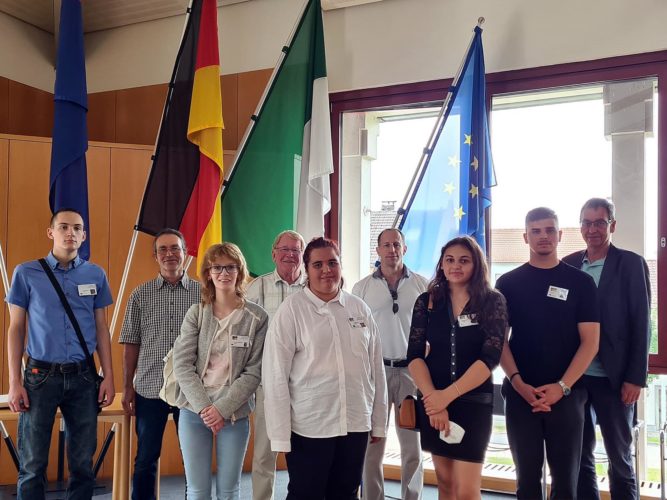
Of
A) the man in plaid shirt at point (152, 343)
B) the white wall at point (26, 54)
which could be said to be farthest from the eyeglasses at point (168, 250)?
the white wall at point (26, 54)

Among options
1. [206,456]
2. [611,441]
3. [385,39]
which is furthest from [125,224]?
[611,441]

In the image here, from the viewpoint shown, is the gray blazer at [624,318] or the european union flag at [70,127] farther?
the european union flag at [70,127]

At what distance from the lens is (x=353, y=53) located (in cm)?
473

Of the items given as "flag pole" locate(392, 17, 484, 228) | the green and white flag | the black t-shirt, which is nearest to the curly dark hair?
the black t-shirt

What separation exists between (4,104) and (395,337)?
3.58 m

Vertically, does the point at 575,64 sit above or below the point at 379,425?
above

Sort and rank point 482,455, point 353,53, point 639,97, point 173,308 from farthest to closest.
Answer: point 353,53
point 639,97
point 173,308
point 482,455

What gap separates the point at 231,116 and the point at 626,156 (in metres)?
2.77

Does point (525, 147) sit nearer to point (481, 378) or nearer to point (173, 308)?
point (481, 378)

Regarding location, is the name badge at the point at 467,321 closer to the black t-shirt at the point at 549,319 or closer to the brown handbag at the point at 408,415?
the black t-shirt at the point at 549,319

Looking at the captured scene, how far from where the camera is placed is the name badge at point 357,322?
8.39 feet

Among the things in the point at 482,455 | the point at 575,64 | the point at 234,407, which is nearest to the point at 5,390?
the point at 234,407

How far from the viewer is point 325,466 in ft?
7.97

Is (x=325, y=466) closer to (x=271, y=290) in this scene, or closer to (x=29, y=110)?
(x=271, y=290)
